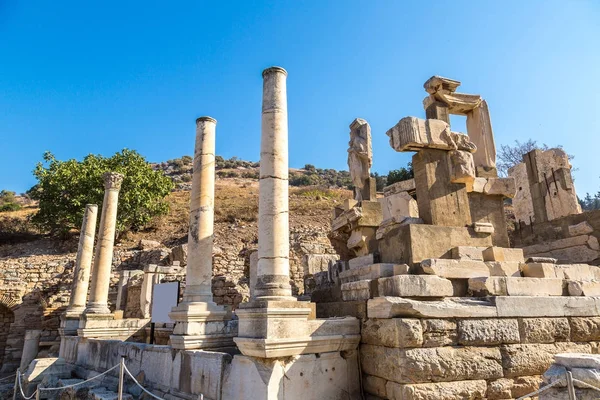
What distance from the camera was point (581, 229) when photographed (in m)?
10.2

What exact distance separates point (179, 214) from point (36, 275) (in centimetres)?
1540

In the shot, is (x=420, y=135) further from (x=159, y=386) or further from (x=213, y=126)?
(x=159, y=386)

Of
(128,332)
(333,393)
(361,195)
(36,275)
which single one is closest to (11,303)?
(36,275)

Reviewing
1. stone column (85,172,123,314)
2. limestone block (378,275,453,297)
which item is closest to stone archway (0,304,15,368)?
stone column (85,172,123,314)

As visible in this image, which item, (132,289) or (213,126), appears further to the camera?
(132,289)

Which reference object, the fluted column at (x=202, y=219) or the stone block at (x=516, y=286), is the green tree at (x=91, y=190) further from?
the stone block at (x=516, y=286)

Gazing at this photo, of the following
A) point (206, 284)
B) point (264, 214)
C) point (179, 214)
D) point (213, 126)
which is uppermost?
point (179, 214)

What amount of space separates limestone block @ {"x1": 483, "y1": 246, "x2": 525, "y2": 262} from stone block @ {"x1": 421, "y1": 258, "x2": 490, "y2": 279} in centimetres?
38

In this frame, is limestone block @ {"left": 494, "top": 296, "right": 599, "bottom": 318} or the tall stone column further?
the tall stone column

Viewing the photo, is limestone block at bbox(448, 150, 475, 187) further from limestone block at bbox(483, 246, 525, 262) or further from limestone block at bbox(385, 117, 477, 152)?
limestone block at bbox(483, 246, 525, 262)

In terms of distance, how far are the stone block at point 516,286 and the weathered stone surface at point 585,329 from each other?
17.6 inches

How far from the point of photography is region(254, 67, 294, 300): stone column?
5879 mm

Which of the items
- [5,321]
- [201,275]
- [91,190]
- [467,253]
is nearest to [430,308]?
[467,253]

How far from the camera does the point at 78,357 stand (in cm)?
1045
